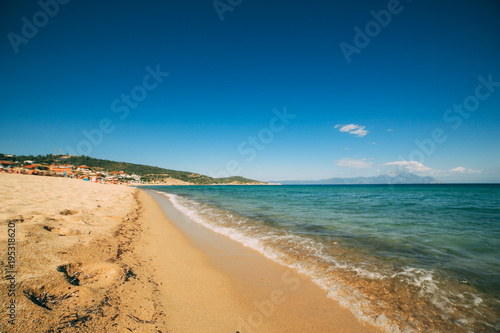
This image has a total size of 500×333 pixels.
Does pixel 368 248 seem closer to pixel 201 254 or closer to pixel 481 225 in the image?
pixel 201 254

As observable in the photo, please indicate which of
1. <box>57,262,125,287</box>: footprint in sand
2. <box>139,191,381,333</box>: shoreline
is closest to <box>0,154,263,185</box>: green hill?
<box>57,262,125,287</box>: footprint in sand

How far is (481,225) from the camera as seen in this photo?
10.9 meters

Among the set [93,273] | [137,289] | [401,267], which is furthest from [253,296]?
[401,267]

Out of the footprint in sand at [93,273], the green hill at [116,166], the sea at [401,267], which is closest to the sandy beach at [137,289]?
the footprint in sand at [93,273]

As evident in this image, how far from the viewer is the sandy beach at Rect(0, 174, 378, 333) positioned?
8.55 ft

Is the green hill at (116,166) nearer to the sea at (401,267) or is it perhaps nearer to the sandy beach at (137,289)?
the sandy beach at (137,289)

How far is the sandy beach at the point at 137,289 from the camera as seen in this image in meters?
2.61

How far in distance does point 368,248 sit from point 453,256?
106 inches

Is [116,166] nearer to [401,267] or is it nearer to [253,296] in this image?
[253,296]

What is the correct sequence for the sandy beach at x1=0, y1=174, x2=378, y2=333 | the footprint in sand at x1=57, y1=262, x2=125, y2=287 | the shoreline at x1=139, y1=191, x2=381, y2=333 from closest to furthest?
the sandy beach at x1=0, y1=174, x2=378, y2=333 → the shoreline at x1=139, y1=191, x2=381, y2=333 → the footprint in sand at x1=57, y1=262, x2=125, y2=287

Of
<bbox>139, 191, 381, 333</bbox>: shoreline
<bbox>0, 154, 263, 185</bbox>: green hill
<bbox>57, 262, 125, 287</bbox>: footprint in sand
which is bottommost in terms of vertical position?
<bbox>139, 191, 381, 333</bbox>: shoreline

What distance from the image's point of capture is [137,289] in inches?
146

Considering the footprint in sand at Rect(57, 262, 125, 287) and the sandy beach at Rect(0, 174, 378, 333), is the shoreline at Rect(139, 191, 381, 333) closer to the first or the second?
the sandy beach at Rect(0, 174, 378, 333)

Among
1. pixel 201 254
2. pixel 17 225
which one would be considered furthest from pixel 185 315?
pixel 17 225
